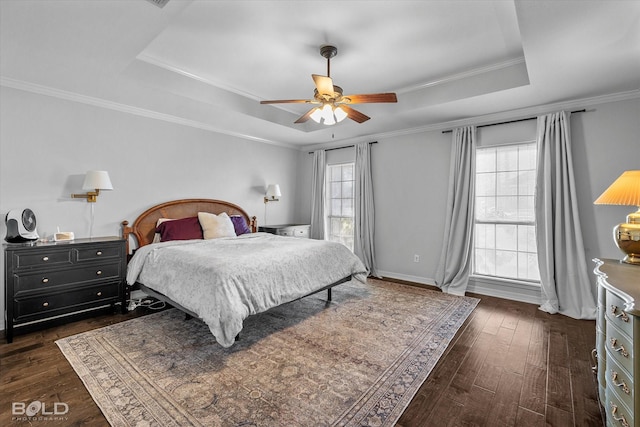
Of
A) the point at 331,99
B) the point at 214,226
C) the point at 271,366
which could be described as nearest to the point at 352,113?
the point at 331,99

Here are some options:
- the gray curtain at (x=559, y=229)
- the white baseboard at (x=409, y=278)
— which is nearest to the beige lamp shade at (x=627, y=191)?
the gray curtain at (x=559, y=229)

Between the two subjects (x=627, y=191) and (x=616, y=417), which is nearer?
(x=616, y=417)

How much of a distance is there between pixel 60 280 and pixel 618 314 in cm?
436

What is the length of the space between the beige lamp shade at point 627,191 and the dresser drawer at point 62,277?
15.3 ft

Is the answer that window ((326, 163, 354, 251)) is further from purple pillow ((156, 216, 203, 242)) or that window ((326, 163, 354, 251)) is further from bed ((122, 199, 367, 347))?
purple pillow ((156, 216, 203, 242))

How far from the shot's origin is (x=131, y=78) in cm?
306

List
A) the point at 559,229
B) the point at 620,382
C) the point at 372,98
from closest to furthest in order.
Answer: the point at 620,382
the point at 372,98
the point at 559,229

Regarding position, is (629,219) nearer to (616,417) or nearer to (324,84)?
(616,417)

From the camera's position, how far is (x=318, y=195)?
595cm

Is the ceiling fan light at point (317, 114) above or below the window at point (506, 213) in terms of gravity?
above

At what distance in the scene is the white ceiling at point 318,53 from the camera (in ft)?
6.89

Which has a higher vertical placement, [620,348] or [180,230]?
[180,230]

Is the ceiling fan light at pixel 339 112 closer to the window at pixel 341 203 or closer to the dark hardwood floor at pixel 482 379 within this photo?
the dark hardwood floor at pixel 482 379

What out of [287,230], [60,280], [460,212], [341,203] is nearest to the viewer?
[60,280]
